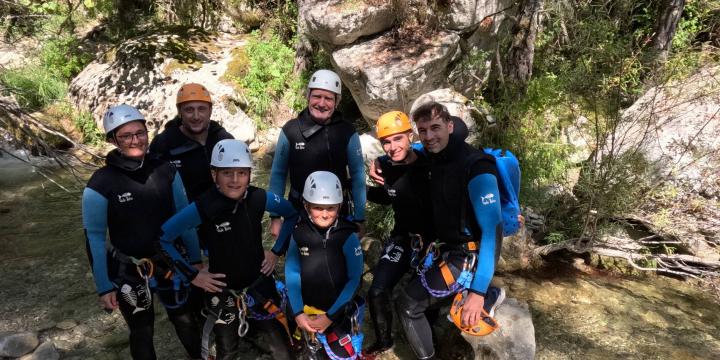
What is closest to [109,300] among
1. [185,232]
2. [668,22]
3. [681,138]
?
[185,232]

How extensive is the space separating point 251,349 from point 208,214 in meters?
1.95

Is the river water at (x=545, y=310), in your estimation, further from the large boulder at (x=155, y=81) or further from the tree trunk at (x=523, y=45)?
the large boulder at (x=155, y=81)

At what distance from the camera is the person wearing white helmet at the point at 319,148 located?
14.1 ft

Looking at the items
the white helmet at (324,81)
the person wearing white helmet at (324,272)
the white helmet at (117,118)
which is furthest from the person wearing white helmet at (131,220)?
the white helmet at (324,81)

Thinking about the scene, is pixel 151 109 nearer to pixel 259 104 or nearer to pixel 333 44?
pixel 259 104

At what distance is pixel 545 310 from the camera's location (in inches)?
210

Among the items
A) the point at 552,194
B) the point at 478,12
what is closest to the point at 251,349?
the point at 552,194

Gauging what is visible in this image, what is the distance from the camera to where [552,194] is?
22.7 ft

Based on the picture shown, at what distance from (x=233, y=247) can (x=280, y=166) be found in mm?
1249

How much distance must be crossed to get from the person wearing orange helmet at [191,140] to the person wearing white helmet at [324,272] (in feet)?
4.90

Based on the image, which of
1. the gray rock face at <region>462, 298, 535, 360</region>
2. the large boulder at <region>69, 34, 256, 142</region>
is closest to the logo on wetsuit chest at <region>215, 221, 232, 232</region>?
the gray rock face at <region>462, 298, 535, 360</region>

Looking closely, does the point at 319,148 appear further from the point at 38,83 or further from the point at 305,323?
the point at 38,83

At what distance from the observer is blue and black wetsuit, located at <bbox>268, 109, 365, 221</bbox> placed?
4371 millimetres

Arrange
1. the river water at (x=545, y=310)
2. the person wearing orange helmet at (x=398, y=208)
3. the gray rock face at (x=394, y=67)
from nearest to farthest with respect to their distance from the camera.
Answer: the person wearing orange helmet at (x=398, y=208), the river water at (x=545, y=310), the gray rock face at (x=394, y=67)
